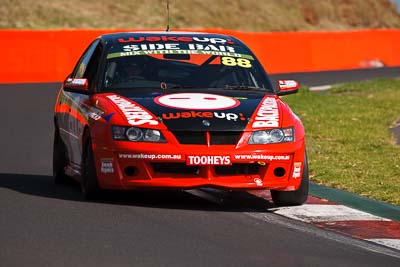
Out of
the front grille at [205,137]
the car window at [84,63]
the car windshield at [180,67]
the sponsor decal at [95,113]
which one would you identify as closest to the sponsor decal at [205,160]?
the front grille at [205,137]

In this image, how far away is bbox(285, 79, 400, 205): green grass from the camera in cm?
1188

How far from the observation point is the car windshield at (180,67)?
10703mm

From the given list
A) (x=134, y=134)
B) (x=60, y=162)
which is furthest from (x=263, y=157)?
(x=60, y=162)

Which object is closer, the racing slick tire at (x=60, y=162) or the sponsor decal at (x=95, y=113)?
the sponsor decal at (x=95, y=113)

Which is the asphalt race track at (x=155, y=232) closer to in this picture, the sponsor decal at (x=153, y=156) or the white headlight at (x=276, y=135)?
the sponsor decal at (x=153, y=156)

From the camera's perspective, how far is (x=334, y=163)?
1334 cm

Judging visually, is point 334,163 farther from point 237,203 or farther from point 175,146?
point 175,146

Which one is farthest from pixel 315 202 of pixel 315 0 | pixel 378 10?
pixel 378 10

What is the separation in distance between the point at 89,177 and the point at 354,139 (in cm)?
664

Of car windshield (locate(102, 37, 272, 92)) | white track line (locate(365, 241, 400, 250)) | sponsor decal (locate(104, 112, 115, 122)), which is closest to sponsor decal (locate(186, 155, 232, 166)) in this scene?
sponsor decal (locate(104, 112, 115, 122))

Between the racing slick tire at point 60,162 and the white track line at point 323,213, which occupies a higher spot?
the white track line at point 323,213

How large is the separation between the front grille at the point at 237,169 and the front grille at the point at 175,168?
177 mm

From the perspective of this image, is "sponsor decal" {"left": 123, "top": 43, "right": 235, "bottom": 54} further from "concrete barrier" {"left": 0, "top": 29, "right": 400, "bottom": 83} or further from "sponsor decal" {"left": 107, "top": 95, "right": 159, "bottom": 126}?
"concrete barrier" {"left": 0, "top": 29, "right": 400, "bottom": 83}

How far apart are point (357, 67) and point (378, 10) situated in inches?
922
